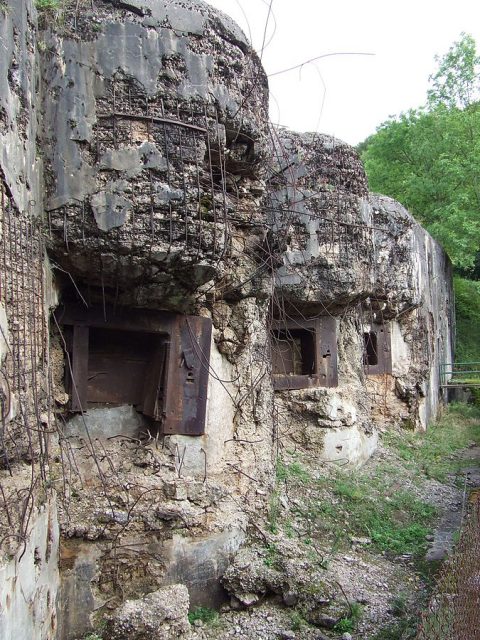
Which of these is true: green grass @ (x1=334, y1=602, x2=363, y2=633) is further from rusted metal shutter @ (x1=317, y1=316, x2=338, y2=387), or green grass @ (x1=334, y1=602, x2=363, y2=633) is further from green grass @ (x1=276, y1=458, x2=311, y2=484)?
Result: rusted metal shutter @ (x1=317, y1=316, x2=338, y2=387)

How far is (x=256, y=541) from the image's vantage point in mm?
4859

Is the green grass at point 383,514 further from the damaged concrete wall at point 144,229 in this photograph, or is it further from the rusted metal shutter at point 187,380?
the rusted metal shutter at point 187,380

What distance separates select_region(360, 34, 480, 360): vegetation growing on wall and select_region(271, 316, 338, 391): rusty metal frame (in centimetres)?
1165

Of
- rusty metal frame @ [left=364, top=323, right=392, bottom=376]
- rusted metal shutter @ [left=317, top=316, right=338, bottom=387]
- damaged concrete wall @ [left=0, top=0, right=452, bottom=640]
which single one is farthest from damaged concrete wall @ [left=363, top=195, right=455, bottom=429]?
damaged concrete wall @ [left=0, top=0, right=452, bottom=640]

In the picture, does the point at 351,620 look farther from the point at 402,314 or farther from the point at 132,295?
the point at 402,314

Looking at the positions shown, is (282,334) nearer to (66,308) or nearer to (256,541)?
(256,541)

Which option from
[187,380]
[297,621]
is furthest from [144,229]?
[297,621]

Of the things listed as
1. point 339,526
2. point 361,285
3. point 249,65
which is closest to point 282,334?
point 361,285

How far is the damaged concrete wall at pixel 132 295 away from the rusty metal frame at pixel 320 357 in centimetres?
170

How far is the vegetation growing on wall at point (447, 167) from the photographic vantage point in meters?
18.2

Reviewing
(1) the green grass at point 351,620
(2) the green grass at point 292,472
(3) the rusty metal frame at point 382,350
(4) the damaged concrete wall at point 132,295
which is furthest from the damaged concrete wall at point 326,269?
(1) the green grass at point 351,620

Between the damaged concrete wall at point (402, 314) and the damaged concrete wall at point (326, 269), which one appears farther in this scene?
the damaged concrete wall at point (402, 314)

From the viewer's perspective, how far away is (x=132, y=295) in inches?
169

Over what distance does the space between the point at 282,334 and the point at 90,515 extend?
12.5 feet
